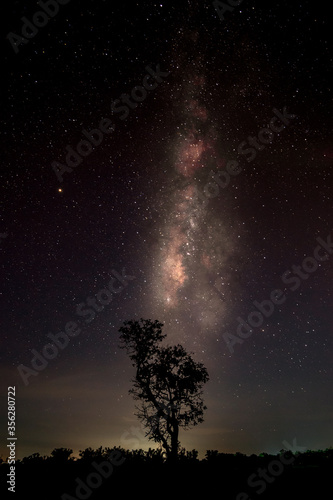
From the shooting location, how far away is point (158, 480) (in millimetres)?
11367

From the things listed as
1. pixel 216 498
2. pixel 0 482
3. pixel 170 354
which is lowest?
pixel 216 498

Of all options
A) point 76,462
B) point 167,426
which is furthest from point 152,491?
point 167,426

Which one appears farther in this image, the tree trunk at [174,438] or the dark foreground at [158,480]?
the tree trunk at [174,438]

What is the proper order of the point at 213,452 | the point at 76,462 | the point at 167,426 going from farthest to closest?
the point at 167,426
the point at 213,452
the point at 76,462

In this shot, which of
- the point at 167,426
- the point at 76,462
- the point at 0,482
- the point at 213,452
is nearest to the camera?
the point at 0,482

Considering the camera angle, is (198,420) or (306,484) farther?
(198,420)

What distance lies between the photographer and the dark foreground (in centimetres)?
1022

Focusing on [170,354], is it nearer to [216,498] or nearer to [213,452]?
[213,452]

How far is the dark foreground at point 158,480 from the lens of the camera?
10219mm

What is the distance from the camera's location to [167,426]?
69.6 feet

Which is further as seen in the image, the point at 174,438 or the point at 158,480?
the point at 174,438

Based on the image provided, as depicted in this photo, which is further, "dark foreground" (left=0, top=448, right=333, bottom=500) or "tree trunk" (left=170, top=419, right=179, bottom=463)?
"tree trunk" (left=170, top=419, right=179, bottom=463)

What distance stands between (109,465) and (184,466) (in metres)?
2.94

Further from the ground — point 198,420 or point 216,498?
point 198,420
